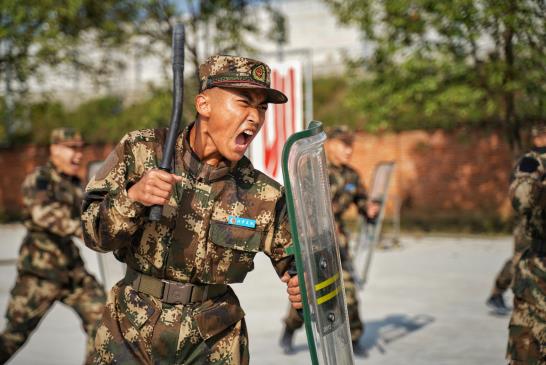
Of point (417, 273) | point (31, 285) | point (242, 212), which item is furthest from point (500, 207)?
point (242, 212)

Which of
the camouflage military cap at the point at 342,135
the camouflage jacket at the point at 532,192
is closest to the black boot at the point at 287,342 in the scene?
the camouflage military cap at the point at 342,135

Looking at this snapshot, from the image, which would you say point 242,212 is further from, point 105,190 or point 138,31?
point 138,31

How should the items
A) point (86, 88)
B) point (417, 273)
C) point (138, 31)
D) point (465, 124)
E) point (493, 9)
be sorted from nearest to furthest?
point (493, 9)
point (417, 273)
point (138, 31)
point (465, 124)
point (86, 88)

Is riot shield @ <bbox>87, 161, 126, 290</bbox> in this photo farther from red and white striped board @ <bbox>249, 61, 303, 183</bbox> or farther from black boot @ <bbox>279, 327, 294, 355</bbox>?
red and white striped board @ <bbox>249, 61, 303, 183</bbox>

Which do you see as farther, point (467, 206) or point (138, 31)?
point (467, 206)

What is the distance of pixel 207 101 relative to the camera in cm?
340

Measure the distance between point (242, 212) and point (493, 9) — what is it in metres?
8.17

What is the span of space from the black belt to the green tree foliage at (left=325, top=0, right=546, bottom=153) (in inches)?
322

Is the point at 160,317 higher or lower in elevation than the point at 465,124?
lower

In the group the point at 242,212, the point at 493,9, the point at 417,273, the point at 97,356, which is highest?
the point at 493,9

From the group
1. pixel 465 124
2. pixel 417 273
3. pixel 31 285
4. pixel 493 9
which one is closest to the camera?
pixel 31 285

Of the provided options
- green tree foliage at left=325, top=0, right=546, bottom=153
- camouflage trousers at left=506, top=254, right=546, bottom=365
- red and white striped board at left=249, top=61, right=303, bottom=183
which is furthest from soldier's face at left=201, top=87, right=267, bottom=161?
green tree foliage at left=325, top=0, right=546, bottom=153

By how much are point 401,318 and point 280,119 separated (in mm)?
2517

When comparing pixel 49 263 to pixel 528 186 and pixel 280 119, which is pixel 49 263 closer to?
pixel 280 119
